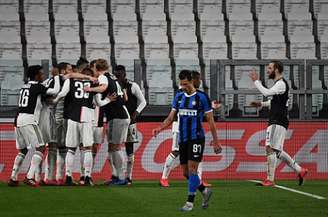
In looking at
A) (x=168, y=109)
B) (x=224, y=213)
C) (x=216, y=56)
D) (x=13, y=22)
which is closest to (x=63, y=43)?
(x=13, y=22)

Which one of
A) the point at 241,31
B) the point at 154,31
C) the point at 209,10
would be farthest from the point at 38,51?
the point at 241,31

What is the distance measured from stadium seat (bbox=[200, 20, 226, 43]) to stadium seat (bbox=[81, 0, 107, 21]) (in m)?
2.94

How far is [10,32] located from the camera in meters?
26.9

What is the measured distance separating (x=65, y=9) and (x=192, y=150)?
632 inches

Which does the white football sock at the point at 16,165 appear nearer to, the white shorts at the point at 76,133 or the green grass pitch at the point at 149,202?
the green grass pitch at the point at 149,202

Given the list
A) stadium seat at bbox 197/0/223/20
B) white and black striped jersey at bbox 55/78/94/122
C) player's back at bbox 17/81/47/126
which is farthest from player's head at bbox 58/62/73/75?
stadium seat at bbox 197/0/223/20

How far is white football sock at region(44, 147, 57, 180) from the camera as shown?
17688mm

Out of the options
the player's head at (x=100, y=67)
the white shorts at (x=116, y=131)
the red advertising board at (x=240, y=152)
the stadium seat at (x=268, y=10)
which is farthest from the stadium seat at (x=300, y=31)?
the player's head at (x=100, y=67)

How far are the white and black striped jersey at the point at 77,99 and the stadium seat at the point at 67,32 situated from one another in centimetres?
1001

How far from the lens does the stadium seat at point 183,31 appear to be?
27391 millimetres

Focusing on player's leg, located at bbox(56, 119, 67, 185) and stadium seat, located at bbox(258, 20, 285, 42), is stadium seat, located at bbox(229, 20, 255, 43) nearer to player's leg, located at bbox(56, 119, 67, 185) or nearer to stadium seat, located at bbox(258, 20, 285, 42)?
stadium seat, located at bbox(258, 20, 285, 42)

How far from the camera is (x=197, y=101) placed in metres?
13.0

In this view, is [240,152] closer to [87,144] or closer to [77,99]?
[87,144]

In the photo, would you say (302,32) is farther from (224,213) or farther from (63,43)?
(224,213)
